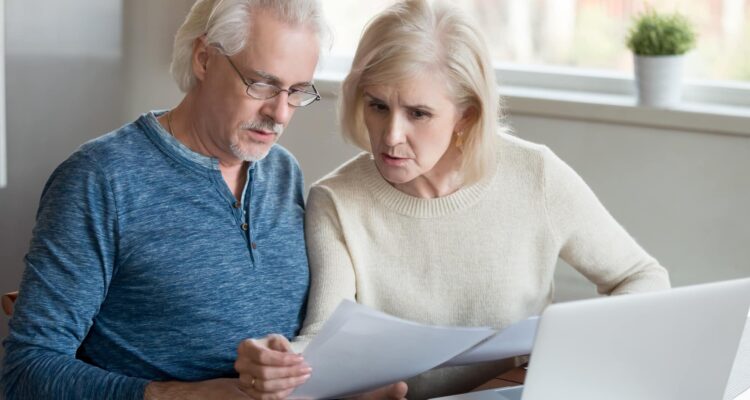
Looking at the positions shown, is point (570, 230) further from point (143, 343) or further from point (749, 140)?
point (749, 140)

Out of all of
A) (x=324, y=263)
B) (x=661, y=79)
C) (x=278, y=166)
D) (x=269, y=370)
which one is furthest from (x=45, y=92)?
(x=269, y=370)

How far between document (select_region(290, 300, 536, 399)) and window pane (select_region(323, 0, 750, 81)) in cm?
145

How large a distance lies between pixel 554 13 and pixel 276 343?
1.94 meters

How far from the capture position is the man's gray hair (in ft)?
5.54

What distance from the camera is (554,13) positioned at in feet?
10.3

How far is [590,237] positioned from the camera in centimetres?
195

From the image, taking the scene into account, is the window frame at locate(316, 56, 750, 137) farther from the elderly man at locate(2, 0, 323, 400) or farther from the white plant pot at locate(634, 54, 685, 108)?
the elderly man at locate(2, 0, 323, 400)

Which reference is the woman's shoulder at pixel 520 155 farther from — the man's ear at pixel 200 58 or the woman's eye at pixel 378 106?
the man's ear at pixel 200 58

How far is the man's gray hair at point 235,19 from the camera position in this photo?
169cm

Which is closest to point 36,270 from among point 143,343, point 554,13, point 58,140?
point 143,343

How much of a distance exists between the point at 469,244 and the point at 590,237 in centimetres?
23

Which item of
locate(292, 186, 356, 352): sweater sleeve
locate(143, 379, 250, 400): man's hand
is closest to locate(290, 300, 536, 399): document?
locate(143, 379, 250, 400): man's hand

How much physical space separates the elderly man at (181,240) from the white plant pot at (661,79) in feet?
4.45

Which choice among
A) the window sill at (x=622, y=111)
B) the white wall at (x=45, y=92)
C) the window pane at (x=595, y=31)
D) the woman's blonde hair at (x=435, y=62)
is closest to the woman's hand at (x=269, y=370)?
the woman's blonde hair at (x=435, y=62)
